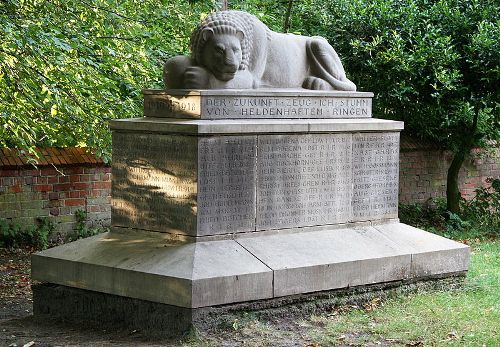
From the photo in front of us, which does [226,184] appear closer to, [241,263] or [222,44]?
[241,263]

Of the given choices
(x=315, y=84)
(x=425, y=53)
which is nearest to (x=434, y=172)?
(x=425, y=53)

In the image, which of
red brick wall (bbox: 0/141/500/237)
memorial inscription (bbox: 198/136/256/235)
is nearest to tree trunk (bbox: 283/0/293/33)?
red brick wall (bbox: 0/141/500/237)

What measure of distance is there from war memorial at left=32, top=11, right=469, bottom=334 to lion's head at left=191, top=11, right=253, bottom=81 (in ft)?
0.04

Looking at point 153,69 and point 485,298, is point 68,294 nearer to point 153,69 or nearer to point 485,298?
point 485,298

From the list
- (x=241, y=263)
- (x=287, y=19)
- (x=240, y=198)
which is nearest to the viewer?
(x=241, y=263)

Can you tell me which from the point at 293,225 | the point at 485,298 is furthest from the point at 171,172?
the point at 485,298

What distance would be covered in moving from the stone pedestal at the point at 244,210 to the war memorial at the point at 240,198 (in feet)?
0.04

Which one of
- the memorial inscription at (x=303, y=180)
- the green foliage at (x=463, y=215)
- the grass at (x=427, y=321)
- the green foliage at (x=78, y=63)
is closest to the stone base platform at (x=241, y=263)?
Result: the memorial inscription at (x=303, y=180)

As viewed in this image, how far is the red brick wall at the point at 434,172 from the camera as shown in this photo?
679 inches

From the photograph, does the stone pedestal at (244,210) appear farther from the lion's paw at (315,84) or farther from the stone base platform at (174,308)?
the lion's paw at (315,84)

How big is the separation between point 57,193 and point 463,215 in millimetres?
6633

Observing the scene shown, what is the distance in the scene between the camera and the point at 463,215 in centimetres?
1683

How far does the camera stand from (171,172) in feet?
29.1

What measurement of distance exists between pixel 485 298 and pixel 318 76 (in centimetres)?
261
